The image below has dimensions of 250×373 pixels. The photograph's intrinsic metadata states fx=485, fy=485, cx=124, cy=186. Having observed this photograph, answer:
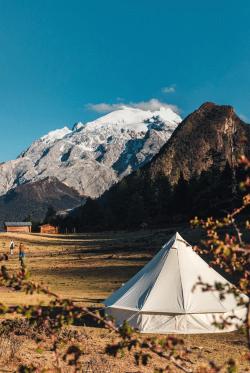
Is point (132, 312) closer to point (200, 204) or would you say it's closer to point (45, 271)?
point (45, 271)

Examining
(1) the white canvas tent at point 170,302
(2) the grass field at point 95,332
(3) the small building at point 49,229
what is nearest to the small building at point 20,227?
(3) the small building at point 49,229

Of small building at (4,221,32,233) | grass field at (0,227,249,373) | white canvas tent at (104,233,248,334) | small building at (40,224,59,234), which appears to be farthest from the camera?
small building at (4,221,32,233)

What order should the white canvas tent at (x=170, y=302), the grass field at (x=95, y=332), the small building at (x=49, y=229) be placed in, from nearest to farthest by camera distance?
the grass field at (x=95, y=332) < the white canvas tent at (x=170, y=302) < the small building at (x=49, y=229)

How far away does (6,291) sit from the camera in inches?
939

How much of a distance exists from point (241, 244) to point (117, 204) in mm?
104266

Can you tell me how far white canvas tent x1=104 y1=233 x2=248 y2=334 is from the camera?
1426 centimetres

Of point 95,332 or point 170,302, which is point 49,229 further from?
point 170,302

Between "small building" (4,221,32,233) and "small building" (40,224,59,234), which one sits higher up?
"small building" (4,221,32,233)

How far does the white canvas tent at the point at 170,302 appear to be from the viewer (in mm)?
14258

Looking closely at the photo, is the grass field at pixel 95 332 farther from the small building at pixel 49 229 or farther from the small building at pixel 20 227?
the small building at pixel 20 227

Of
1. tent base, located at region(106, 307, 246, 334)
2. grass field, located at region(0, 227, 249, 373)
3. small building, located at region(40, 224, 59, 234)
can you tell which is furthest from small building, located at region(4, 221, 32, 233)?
tent base, located at region(106, 307, 246, 334)

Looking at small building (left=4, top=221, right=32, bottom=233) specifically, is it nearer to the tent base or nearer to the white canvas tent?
the white canvas tent

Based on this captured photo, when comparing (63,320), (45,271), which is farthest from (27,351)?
(45,271)

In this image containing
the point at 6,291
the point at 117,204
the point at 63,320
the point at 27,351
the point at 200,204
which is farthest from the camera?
the point at 117,204
